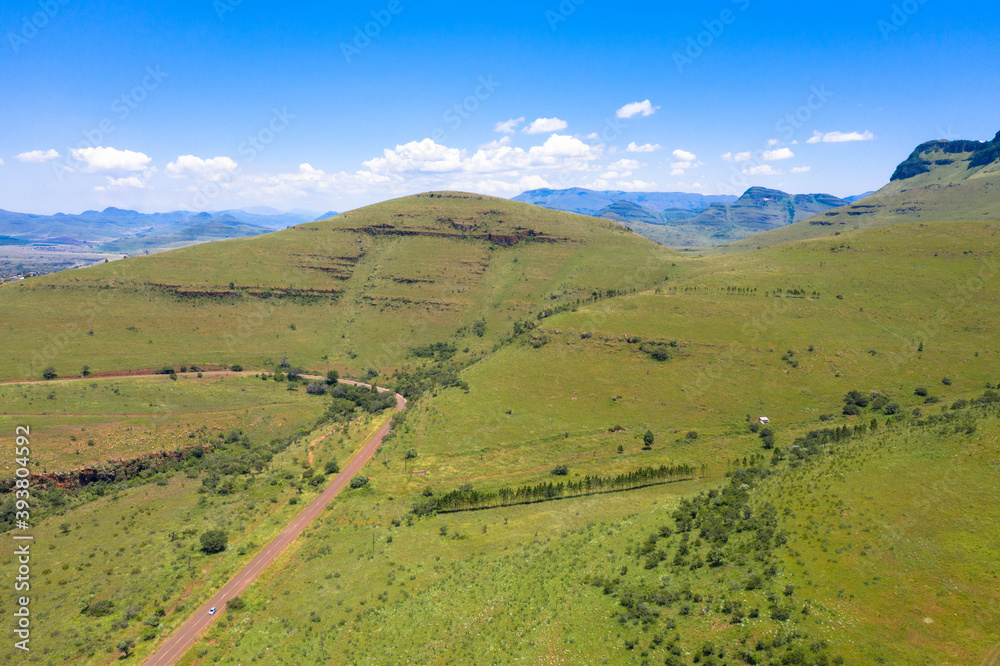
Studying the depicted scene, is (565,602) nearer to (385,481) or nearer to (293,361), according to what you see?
(385,481)

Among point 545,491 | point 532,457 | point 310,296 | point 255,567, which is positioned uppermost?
point 310,296

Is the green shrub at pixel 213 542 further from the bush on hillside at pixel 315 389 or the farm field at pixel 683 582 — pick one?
the bush on hillside at pixel 315 389

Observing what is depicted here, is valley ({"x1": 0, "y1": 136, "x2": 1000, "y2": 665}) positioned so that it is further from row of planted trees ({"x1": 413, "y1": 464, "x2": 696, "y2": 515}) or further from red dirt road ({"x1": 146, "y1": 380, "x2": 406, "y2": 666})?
red dirt road ({"x1": 146, "y1": 380, "x2": 406, "y2": 666})

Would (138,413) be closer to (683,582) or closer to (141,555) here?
(141,555)

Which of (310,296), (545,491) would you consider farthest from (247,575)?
(310,296)

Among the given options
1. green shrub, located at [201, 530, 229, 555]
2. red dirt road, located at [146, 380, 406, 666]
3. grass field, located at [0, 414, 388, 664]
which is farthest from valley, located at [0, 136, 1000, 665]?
red dirt road, located at [146, 380, 406, 666]

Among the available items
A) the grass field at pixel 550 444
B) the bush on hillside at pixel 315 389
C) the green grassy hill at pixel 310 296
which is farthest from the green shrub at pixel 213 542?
the green grassy hill at pixel 310 296
